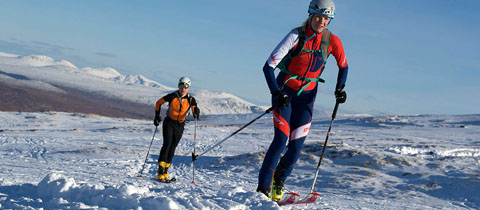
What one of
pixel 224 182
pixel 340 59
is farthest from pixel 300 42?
pixel 224 182

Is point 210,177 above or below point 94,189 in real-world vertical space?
below

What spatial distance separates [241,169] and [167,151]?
11.2 feet

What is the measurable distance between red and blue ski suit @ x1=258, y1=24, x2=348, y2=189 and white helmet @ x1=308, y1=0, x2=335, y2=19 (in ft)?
0.88

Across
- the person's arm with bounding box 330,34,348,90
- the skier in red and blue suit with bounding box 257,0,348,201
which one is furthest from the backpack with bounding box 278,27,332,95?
the person's arm with bounding box 330,34,348,90

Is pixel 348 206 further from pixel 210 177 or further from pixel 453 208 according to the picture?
pixel 210 177

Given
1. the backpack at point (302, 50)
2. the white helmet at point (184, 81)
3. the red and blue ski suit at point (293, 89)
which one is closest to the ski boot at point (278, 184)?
the red and blue ski suit at point (293, 89)

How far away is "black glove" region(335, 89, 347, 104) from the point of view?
18.8 feet

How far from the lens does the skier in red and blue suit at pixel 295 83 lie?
17.2 ft

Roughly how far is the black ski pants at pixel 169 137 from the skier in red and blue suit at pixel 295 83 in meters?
4.62

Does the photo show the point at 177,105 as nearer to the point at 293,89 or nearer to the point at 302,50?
the point at 293,89

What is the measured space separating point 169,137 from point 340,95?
5.27m

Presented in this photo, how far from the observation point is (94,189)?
503 centimetres

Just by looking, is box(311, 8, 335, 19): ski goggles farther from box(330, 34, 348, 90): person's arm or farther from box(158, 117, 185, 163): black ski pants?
box(158, 117, 185, 163): black ski pants

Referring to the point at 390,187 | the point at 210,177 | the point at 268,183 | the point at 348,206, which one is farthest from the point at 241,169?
the point at 268,183
